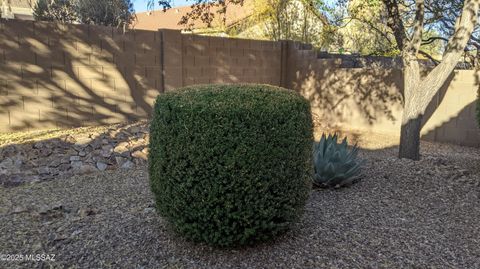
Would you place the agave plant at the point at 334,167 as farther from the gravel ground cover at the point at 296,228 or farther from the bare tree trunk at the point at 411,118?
the bare tree trunk at the point at 411,118

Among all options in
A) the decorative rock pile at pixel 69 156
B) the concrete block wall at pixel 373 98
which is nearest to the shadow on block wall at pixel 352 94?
the concrete block wall at pixel 373 98

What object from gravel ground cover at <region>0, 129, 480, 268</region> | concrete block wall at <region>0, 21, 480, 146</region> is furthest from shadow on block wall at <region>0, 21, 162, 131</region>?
gravel ground cover at <region>0, 129, 480, 268</region>

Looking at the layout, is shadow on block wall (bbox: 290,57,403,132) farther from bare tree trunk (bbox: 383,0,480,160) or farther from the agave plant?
the agave plant

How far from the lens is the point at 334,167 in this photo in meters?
4.52

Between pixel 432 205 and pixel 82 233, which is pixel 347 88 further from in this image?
pixel 82 233

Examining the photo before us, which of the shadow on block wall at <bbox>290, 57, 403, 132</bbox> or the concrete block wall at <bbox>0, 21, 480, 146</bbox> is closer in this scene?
the concrete block wall at <bbox>0, 21, 480, 146</bbox>

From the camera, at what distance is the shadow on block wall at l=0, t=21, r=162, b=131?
6.86m

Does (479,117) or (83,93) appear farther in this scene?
(83,93)

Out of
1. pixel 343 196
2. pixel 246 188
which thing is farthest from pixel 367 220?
pixel 246 188

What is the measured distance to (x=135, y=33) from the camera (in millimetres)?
8211

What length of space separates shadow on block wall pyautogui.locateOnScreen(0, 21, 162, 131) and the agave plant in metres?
4.74

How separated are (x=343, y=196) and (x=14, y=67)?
18.6 ft

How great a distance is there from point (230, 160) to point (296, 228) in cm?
109

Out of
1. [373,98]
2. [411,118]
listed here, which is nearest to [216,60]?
[373,98]
